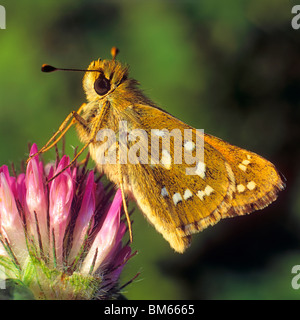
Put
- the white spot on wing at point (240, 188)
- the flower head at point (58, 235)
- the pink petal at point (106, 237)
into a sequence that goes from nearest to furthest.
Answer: the flower head at point (58, 235) → the pink petal at point (106, 237) → the white spot on wing at point (240, 188)

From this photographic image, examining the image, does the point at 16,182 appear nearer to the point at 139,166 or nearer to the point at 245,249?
the point at 139,166

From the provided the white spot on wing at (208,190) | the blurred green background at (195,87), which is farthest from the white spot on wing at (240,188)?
the blurred green background at (195,87)

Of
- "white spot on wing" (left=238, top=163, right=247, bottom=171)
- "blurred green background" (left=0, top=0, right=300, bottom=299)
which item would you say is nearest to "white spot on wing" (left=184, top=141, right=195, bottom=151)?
"white spot on wing" (left=238, top=163, right=247, bottom=171)

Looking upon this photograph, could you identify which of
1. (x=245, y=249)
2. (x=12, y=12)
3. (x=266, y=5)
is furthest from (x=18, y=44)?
(x=245, y=249)

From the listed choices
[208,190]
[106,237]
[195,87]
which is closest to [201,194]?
[208,190]

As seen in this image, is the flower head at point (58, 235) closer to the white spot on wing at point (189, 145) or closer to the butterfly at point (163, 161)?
the butterfly at point (163, 161)

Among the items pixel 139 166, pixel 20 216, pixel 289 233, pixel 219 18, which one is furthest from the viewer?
pixel 219 18

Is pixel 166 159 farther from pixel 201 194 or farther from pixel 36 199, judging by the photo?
pixel 36 199
